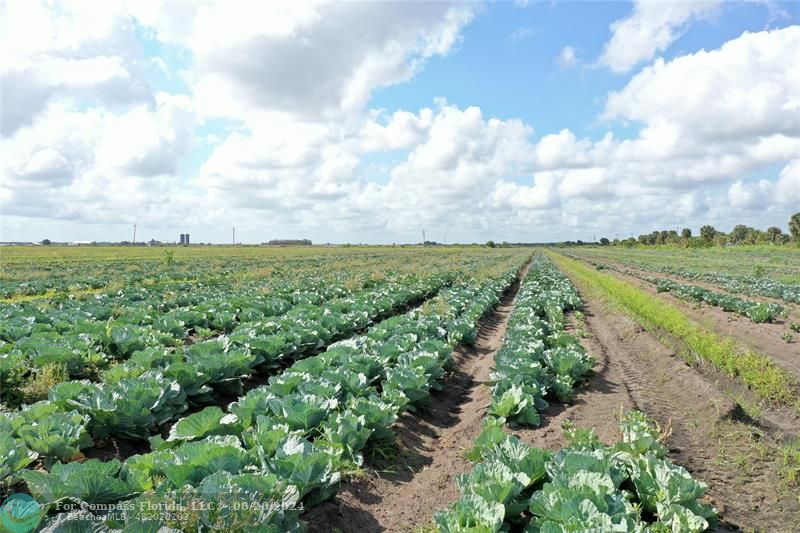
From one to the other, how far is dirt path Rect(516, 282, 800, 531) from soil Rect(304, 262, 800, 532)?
0.5 inches

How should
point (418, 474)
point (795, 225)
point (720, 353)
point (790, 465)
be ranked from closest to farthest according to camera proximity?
point (418, 474), point (790, 465), point (720, 353), point (795, 225)

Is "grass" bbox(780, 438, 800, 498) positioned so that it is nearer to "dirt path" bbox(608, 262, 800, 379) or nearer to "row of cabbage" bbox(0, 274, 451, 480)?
"dirt path" bbox(608, 262, 800, 379)

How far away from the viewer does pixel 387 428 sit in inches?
208

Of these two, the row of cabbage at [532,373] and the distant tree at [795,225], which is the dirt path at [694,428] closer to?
the row of cabbage at [532,373]

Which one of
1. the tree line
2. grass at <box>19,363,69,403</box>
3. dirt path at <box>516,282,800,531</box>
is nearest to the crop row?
dirt path at <box>516,282,800,531</box>

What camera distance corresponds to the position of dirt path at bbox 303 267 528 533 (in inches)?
156

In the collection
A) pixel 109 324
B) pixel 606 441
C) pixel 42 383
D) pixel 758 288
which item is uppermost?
pixel 109 324

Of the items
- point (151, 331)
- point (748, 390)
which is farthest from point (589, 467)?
point (151, 331)

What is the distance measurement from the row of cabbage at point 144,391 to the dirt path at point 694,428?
4.54 m

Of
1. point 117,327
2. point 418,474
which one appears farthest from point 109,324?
point 418,474

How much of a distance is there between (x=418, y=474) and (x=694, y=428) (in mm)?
4102

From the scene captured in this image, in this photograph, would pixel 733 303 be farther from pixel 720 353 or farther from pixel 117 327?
pixel 117 327

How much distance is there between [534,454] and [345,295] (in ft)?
51.0

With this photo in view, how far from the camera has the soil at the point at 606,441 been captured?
4070 mm
